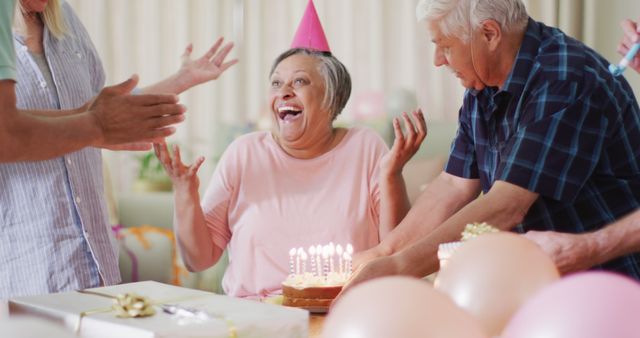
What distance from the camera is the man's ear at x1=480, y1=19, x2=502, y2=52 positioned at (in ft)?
5.25

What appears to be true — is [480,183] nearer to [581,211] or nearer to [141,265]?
[581,211]

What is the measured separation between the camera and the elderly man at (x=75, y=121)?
1161mm

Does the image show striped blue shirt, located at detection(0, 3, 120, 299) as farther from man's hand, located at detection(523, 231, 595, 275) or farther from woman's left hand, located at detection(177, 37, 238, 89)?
man's hand, located at detection(523, 231, 595, 275)

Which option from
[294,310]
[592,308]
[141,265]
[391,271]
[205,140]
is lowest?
Answer: [141,265]

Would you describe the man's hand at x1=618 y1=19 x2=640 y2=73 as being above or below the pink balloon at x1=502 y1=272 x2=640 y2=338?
above

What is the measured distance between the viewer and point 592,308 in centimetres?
53

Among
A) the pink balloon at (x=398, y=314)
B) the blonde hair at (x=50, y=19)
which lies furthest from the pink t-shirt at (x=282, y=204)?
the pink balloon at (x=398, y=314)

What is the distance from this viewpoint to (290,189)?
209 centimetres

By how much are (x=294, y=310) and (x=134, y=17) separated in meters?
3.74

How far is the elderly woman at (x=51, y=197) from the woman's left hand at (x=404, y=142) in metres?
0.57

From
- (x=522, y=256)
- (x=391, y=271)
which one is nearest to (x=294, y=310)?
(x=522, y=256)

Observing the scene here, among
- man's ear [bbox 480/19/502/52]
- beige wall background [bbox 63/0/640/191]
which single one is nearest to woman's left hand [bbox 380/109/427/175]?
man's ear [bbox 480/19/502/52]

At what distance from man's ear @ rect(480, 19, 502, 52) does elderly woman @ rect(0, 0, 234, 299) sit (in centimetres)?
71

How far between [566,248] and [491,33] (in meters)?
0.53
